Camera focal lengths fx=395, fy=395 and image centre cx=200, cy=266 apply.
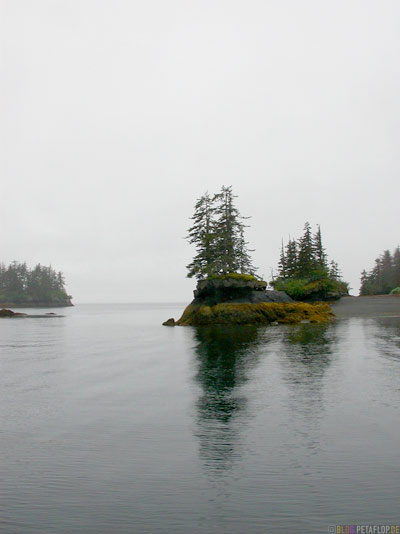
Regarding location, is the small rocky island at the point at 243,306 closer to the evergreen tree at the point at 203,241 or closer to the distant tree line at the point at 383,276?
the evergreen tree at the point at 203,241

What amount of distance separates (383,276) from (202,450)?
10865cm

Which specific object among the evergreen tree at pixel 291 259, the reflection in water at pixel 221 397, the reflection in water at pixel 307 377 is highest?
the evergreen tree at pixel 291 259

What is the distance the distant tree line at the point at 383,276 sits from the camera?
93.1 m

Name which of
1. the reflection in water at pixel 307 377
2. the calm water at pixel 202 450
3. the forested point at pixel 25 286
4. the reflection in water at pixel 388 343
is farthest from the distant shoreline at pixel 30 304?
the calm water at pixel 202 450

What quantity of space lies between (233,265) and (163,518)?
53.9m

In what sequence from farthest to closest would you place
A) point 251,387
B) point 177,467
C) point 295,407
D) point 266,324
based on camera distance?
point 266,324, point 251,387, point 295,407, point 177,467

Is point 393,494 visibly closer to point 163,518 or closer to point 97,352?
point 163,518

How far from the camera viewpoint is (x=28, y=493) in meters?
6.89

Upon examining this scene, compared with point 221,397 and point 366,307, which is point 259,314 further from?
point 221,397

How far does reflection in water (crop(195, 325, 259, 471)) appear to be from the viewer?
29.1 feet

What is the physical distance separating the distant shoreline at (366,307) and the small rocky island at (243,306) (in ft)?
18.8

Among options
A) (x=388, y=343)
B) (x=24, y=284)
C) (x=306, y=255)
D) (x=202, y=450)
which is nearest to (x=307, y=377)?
(x=202, y=450)

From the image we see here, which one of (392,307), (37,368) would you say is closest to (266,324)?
(392,307)

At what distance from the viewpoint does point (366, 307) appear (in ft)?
205
